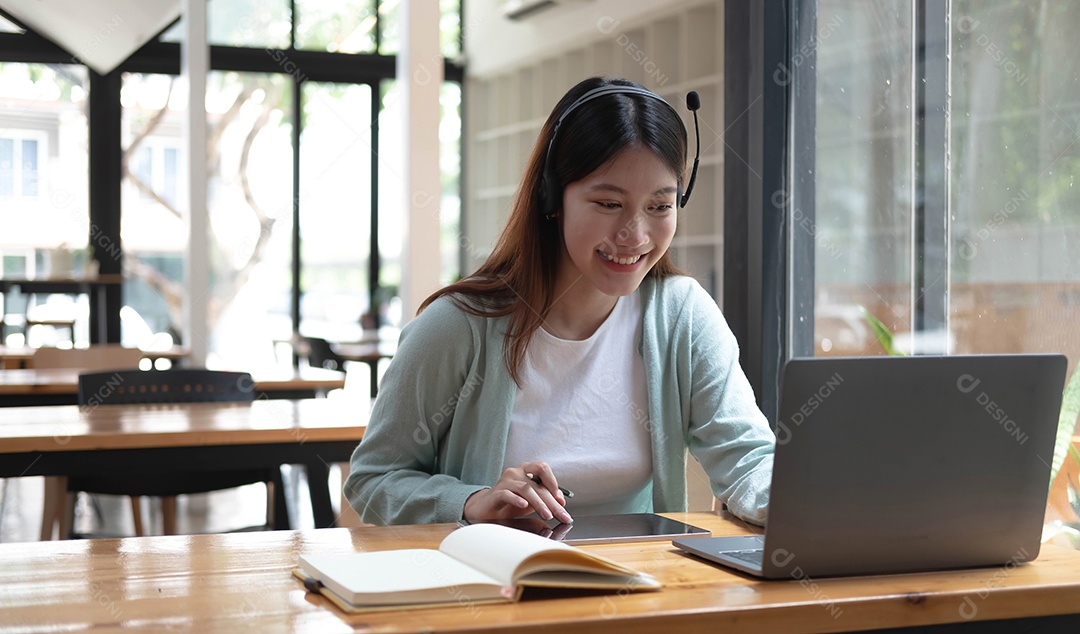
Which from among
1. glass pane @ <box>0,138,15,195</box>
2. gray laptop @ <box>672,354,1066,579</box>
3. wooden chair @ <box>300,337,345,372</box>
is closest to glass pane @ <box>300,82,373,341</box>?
glass pane @ <box>0,138,15,195</box>

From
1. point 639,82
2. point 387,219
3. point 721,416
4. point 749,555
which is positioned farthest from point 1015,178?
point 387,219

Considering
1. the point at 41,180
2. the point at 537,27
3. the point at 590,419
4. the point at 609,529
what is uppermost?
the point at 537,27

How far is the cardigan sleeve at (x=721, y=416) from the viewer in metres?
1.53

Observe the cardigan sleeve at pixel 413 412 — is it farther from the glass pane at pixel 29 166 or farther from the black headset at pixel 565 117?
the glass pane at pixel 29 166

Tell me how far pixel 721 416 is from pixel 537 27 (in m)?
6.58

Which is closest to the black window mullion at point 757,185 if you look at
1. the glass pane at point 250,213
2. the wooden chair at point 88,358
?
the wooden chair at point 88,358

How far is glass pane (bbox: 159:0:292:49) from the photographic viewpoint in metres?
8.15

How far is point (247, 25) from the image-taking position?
834 centimetres

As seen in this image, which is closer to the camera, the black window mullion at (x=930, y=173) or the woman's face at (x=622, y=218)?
the woman's face at (x=622, y=218)

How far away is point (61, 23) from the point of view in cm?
687

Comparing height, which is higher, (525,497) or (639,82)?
(639,82)

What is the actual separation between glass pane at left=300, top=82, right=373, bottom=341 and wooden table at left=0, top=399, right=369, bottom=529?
599 cm

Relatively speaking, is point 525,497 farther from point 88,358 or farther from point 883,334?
point 88,358

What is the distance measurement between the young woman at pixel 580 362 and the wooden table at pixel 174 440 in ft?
2.46
